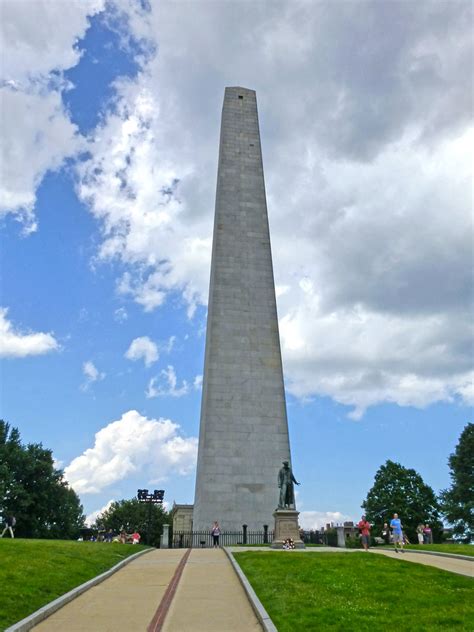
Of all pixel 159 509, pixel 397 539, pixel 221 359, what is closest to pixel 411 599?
pixel 397 539

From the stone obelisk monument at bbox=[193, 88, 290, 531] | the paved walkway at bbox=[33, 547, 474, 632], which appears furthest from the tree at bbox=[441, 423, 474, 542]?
the paved walkway at bbox=[33, 547, 474, 632]

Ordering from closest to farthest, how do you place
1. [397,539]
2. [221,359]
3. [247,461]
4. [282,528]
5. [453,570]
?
[453,570] → [397,539] → [282,528] → [247,461] → [221,359]

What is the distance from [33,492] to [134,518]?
4133cm

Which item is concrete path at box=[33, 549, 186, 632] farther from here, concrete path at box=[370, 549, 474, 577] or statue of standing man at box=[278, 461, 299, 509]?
statue of standing man at box=[278, 461, 299, 509]

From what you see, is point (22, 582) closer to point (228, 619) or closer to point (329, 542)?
point (228, 619)

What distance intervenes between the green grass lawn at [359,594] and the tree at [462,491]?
35.9 metres

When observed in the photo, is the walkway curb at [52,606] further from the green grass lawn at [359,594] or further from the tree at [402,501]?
the tree at [402,501]

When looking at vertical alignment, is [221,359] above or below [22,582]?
above

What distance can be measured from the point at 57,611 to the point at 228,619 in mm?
3372

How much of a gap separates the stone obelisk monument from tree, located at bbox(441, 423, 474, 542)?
22903mm

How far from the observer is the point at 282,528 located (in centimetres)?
2425

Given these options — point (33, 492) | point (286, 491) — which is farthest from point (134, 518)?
point (286, 491)

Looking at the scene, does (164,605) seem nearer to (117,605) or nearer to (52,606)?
(117,605)

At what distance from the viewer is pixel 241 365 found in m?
36.5
